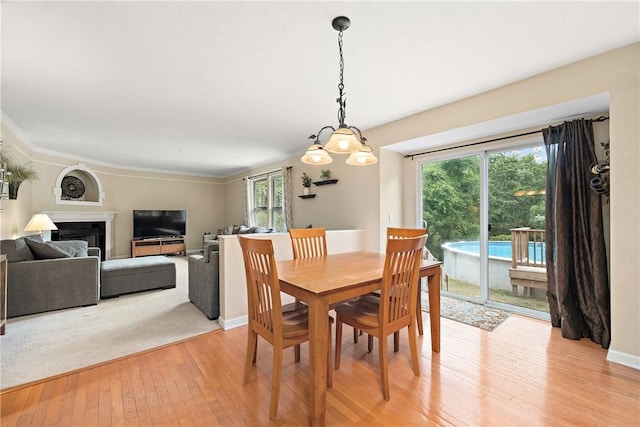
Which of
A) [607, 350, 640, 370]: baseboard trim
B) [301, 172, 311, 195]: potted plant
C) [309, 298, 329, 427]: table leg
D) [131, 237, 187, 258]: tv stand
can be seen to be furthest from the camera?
[131, 237, 187, 258]: tv stand

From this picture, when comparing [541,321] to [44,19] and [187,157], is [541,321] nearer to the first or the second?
[44,19]

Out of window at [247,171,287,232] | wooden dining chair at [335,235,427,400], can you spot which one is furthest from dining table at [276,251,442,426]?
window at [247,171,287,232]

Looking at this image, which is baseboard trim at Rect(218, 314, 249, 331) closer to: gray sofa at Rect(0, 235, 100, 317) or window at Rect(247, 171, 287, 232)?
gray sofa at Rect(0, 235, 100, 317)

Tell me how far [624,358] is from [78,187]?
9248 mm

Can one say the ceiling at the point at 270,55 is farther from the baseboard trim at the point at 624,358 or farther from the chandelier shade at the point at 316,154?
the baseboard trim at the point at 624,358

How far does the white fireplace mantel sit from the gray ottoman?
292 cm

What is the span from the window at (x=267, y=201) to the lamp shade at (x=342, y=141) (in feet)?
13.2

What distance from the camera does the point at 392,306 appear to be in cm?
191

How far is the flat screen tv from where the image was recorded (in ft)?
23.4

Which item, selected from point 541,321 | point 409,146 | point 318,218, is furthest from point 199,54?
point 541,321

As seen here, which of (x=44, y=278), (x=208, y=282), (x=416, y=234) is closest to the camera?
(x=416, y=234)

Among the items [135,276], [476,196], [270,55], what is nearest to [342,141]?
[270,55]

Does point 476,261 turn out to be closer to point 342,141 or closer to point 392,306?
point 392,306

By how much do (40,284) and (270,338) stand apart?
131 inches
